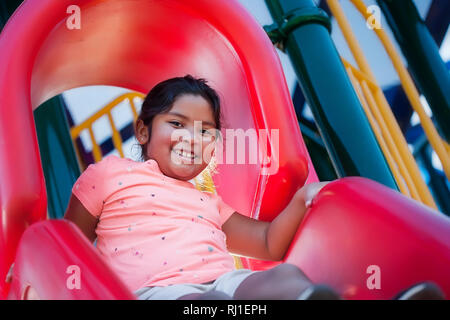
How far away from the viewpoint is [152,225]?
80 cm

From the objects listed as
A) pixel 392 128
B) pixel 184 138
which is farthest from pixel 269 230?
pixel 392 128

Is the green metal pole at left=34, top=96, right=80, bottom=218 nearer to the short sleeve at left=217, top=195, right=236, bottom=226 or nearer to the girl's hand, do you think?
the short sleeve at left=217, top=195, right=236, bottom=226

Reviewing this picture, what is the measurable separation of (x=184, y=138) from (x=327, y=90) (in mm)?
367

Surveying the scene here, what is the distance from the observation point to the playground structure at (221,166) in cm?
61

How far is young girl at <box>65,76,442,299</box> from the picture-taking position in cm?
71

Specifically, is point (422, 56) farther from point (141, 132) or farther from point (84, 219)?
point (84, 219)

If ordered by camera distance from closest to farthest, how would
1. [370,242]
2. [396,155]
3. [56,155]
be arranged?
[370,242], [56,155], [396,155]

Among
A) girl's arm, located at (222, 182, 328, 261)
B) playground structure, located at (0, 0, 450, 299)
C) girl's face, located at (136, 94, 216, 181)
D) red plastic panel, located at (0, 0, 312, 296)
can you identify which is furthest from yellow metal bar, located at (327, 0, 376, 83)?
girl's arm, located at (222, 182, 328, 261)

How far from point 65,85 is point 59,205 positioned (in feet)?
1.25

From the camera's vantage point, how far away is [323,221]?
0.74m

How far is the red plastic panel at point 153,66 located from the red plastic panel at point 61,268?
→ 103mm

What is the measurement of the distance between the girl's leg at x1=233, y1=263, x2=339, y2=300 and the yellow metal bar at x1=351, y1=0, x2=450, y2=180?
0.92 meters
